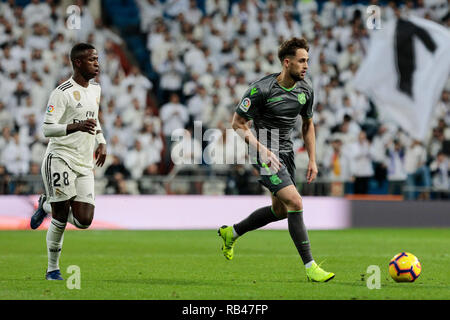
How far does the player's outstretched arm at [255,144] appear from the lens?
992 cm

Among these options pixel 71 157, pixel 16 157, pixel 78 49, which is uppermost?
pixel 78 49

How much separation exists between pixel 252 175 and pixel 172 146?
7.78ft

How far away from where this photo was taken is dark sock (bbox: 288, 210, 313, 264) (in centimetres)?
977

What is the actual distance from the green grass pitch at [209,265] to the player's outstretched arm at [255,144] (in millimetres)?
1282

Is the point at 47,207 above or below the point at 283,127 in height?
below

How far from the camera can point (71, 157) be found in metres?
9.86

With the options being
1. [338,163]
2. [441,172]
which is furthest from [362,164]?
[441,172]

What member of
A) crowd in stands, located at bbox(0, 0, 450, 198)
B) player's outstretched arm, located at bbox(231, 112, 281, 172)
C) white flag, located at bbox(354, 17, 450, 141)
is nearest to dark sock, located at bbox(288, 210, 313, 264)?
player's outstretched arm, located at bbox(231, 112, 281, 172)

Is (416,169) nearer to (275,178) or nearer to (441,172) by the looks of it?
(441,172)

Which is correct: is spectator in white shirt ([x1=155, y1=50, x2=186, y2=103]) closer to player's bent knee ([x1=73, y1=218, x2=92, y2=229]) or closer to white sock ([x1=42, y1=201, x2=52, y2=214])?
white sock ([x1=42, y1=201, x2=52, y2=214])

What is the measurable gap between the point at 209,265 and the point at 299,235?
2502mm

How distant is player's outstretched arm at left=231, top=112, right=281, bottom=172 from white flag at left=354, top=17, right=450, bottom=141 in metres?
12.8

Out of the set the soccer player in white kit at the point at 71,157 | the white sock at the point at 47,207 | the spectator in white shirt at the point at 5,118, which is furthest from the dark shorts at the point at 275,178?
the spectator in white shirt at the point at 5,118
